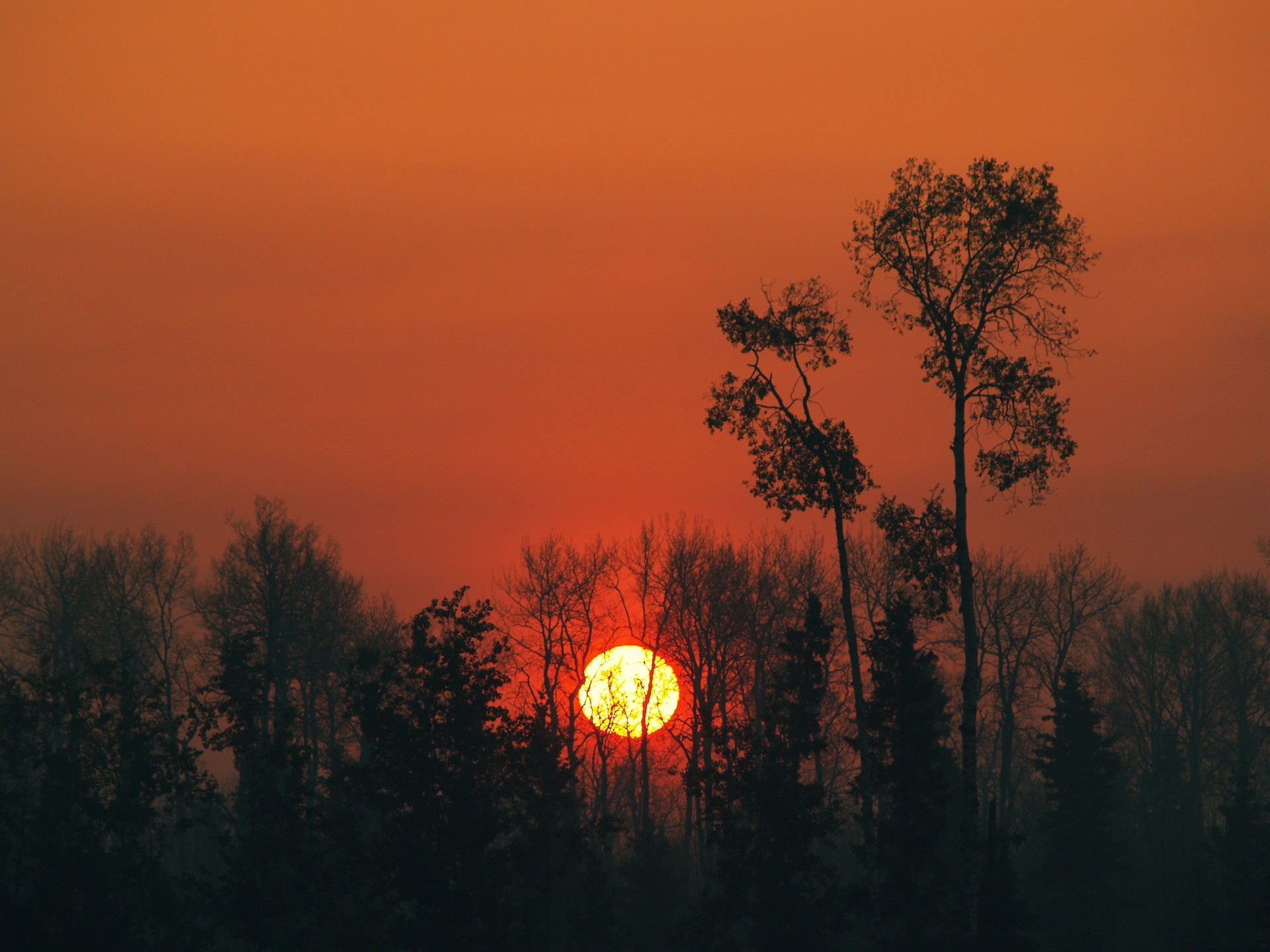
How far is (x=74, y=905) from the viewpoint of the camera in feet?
112

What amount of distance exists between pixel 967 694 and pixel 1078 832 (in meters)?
31.9

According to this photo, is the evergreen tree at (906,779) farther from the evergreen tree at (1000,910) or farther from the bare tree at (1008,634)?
the bare tree at (1008,634)

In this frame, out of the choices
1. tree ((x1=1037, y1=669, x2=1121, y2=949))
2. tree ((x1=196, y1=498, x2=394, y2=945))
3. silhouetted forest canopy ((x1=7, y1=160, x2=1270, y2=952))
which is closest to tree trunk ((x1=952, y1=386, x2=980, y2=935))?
silhouetted forest canopy ((x1=7, y1=160, x2=1270, y2=952))

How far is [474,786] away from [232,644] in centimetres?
1187

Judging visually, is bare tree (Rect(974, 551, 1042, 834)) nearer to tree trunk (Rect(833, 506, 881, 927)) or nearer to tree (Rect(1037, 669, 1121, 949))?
tree (Rect(1037, 669, 1121, 949))

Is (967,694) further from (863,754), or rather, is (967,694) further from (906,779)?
(906,779)

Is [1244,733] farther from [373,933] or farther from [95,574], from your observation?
[95,574]

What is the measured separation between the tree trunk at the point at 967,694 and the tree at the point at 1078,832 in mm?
29113

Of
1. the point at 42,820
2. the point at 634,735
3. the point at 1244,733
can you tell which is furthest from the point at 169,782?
the point at 1244,733

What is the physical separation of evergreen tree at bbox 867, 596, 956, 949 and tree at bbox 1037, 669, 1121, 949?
50.0ft

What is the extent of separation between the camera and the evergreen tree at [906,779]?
117 feet

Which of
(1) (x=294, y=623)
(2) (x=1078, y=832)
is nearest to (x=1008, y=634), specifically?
(2) (x=1078, y=832)

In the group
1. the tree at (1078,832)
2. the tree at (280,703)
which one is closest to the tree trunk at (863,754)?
the tree at (280,703)

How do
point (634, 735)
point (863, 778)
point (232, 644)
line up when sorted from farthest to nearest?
point (634, 735) < point (232, 644) < point (863, 778)
